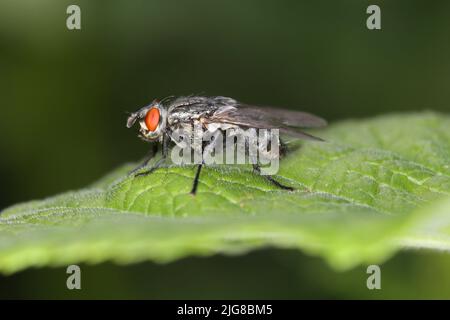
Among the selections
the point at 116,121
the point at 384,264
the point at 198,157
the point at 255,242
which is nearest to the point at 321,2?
the point at 116,121

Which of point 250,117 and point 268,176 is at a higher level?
point 250,117

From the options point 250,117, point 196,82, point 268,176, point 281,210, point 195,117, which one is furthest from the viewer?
point 196,82

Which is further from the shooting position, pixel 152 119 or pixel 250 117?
pixel 152 119

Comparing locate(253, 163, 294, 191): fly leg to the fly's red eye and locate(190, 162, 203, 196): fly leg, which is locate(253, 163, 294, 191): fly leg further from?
the fly's red eye

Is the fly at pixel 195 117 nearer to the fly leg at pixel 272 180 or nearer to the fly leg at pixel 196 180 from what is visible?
the fly leg at pixel 272 180

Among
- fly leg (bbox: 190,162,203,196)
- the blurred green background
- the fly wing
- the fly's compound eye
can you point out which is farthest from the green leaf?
the blurred green background

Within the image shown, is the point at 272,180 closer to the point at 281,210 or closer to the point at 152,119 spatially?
the point at 281,210

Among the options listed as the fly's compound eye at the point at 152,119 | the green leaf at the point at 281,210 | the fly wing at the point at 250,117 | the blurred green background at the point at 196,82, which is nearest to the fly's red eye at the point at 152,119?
the fly's compound eye at the point at 152,119

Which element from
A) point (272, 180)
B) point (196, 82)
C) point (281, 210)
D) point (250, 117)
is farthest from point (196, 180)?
point (196, 82)
